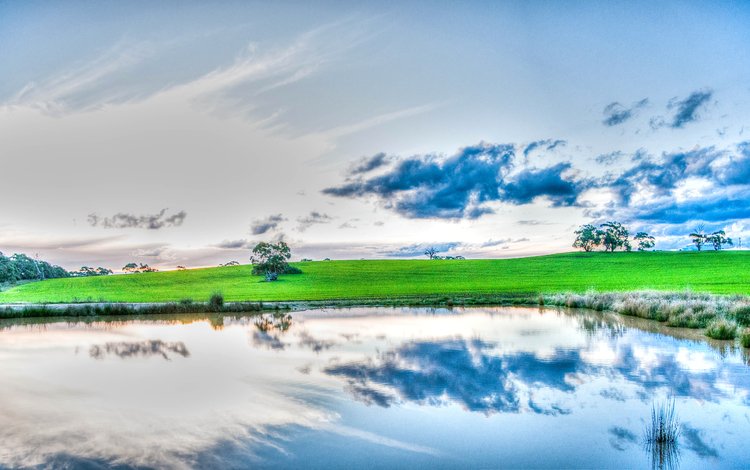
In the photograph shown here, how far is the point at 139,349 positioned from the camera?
19.6 meters

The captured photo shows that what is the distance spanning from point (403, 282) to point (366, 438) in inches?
2070

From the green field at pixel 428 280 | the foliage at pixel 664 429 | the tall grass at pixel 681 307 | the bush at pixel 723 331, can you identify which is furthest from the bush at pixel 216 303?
the foliage at pixel 664 429

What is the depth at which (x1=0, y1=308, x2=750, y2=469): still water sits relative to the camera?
8.02 m

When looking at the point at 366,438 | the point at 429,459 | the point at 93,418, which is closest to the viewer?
the point at 429,459

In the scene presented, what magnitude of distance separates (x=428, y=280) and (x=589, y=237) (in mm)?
50346

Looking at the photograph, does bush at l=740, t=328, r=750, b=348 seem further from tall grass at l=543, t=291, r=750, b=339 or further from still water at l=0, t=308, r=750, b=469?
tall grass at l=543, t=291, r=750, b=339

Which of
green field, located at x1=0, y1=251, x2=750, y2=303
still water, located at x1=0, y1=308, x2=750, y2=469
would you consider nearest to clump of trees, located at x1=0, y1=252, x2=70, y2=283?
green field, located at x1=0, y1=251, x2=750, y2=303

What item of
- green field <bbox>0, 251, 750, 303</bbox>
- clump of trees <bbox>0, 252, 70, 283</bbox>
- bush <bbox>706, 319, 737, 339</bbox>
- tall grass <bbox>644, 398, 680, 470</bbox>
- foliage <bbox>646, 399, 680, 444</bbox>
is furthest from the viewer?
clump of trees <bbox>0, 252, 70, 283</bbox>

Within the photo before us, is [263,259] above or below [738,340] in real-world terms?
above

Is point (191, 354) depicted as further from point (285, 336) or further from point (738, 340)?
point (738, 340)

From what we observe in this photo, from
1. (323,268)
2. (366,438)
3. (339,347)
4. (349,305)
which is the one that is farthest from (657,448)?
(323,268)

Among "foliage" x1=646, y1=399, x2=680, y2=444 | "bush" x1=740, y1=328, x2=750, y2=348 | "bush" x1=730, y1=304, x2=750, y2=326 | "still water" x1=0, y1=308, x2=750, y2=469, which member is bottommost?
"still water" x1=0, y1=308, x2=750, y2=469

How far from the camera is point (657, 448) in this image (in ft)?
26.5

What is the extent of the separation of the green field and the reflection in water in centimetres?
2298
